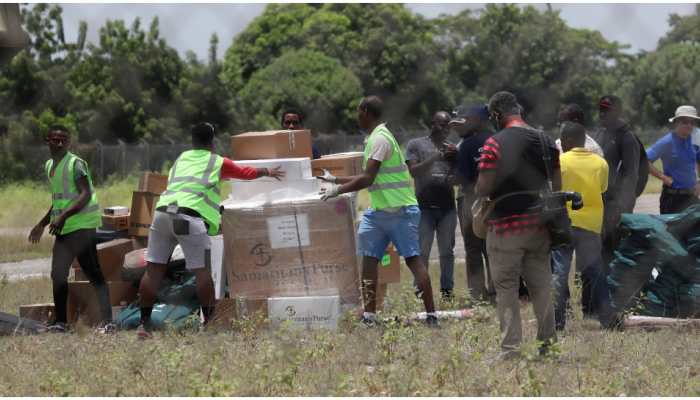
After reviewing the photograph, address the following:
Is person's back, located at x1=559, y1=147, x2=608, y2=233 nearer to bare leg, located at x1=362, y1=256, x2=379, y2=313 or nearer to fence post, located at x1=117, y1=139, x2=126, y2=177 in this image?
bare leg, located at x1=362, y1=256, x2=379, y2=313

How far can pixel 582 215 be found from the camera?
19.5 feet

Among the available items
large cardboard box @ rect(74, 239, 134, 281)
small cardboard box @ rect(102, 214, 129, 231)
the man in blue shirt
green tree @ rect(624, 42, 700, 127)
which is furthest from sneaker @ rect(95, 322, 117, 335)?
the man in blue shirt

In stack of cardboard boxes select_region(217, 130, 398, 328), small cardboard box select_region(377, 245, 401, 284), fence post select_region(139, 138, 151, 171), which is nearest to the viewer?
stack of cardboard boxes select_region(217, 130, 398, 328)

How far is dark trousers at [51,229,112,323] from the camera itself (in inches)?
251

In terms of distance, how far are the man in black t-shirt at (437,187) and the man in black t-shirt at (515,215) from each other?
206cm

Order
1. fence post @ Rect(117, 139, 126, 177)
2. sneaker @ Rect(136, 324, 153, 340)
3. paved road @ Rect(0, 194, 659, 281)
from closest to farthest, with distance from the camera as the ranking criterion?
sneaker @ Rect(136, 324, 153, 340)
fence post @ Rect(117, 139, 126, 177)
paved road @ Rect(0, 194, 659, 281)

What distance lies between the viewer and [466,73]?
19.7ft

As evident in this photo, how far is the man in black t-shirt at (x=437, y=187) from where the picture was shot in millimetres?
7113

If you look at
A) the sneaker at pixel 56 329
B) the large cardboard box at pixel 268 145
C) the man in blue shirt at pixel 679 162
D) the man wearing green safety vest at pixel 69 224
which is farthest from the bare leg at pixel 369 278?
the man in blue shirt at pixel 679 162

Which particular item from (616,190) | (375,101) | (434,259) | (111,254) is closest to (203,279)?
(111,254)

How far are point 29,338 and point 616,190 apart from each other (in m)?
3.91

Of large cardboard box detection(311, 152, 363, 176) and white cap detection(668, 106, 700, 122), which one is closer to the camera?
large cardboard box detection(311, 152, 363, 176)

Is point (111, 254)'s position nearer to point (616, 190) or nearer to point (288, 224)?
point (288, 224)

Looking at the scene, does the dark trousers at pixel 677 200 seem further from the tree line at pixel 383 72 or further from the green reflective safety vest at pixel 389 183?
the green reflective safety vest at pixel 389 183
